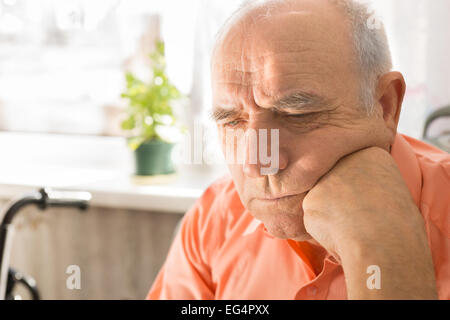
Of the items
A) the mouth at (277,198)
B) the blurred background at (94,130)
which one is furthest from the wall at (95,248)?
the mouth at (277,198)

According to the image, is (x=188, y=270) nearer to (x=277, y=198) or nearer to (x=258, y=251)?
(x=258, y=251)

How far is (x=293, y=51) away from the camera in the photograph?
0.70m

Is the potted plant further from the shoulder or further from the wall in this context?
the shoulder

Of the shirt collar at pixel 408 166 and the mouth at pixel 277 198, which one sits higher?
the shirt collar at pixel 408 166

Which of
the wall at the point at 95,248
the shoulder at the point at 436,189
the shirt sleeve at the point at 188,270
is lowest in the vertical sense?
the wall at the point at 95,248

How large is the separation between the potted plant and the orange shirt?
725mm

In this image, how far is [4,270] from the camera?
1.45 m

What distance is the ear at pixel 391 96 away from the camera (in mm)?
757

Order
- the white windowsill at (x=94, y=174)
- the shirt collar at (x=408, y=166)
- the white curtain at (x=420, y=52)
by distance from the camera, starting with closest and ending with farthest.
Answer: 1. the shirt collar at (x=408, y=166)
2. the white curtain at (x=420, y=52)
3. the white windowsill at (x=94, y=174)

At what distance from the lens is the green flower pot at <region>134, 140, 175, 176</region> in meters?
1.80

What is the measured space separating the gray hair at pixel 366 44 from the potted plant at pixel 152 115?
106cm

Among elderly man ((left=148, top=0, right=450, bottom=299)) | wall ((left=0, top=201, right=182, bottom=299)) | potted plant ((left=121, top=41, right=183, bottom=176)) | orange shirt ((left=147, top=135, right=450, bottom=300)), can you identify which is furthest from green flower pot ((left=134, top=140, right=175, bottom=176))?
elderly man ((left=148, top=0, right=450, bottom=299))

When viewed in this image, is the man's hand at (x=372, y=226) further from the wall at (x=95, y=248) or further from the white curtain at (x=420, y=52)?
the wall at (x=95, y=248)

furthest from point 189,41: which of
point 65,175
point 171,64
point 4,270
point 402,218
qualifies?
point 402,218
